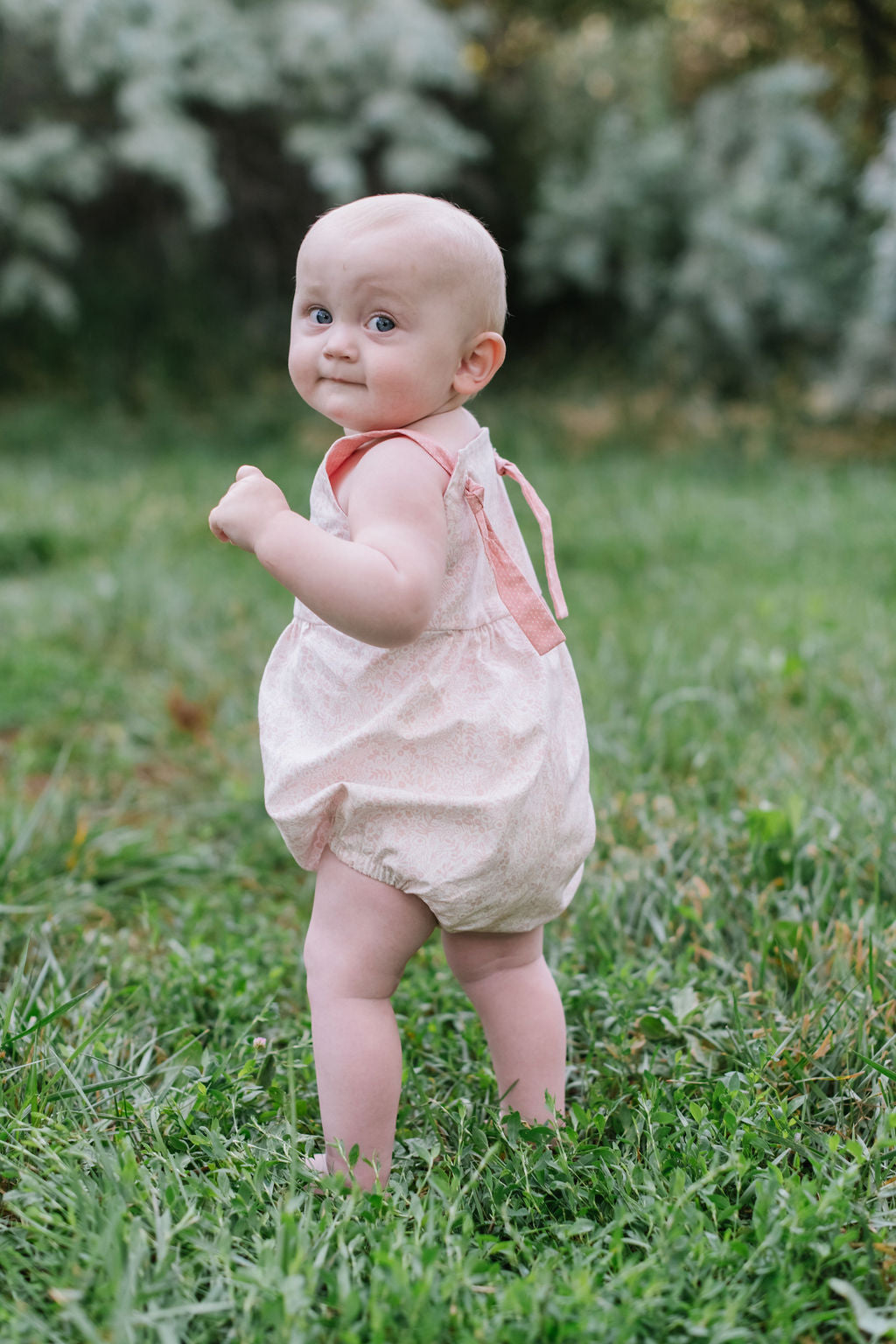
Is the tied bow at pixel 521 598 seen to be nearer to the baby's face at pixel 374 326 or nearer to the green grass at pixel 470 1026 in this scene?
the baby's face at pixel 374 326

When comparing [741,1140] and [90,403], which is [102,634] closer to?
[741,1140]

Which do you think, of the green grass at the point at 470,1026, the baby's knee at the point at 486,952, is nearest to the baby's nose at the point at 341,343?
the baby's knee at the point at 486,952

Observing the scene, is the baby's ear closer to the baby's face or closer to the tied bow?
the baby's face

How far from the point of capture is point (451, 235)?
1383 millimetres

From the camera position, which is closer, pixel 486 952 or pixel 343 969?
pixel 343 969

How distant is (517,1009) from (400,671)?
19.6 inches

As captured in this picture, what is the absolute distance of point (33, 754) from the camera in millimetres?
2998

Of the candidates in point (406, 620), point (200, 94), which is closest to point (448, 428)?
point (406, 620)

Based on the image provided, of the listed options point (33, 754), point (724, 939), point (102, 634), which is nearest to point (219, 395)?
point (102, 634)

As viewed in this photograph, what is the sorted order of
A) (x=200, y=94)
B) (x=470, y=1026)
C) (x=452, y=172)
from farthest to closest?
(x=452, y=172), (x=200, y=94), (x=470, y=1026)

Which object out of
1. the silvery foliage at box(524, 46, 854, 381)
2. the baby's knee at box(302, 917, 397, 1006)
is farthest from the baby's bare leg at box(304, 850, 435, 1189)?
the silvery foliage at box(524, 46, 854, 381)

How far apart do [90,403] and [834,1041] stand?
697 centimetres

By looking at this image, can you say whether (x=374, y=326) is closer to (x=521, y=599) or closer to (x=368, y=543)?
(x=368, y=543)

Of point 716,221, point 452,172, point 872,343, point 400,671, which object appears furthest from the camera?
point 452,172
